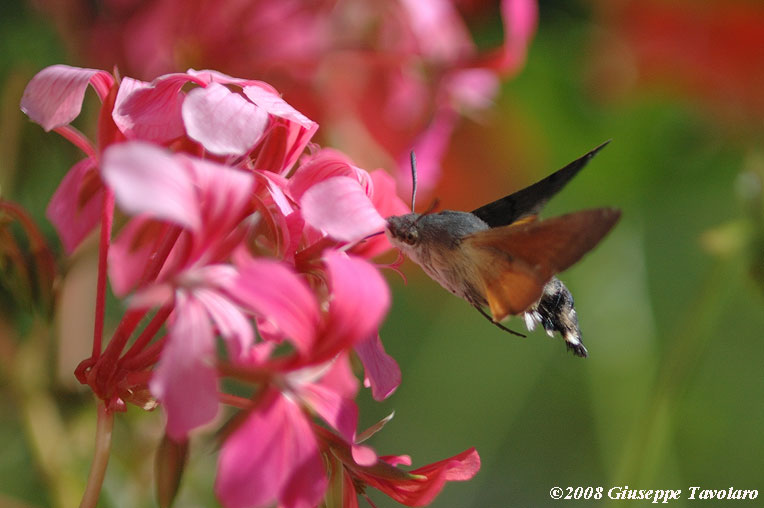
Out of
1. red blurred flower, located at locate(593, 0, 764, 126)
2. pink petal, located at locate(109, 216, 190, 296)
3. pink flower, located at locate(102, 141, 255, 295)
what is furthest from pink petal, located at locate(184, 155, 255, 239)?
red blurred flower, located at locate(593, 0, 764, 126)

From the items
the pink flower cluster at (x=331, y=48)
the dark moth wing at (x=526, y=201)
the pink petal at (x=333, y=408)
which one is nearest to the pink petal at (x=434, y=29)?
the pink flower cluster at (x=331, y=48)

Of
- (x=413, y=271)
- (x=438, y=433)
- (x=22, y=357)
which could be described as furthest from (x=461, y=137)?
(x=22, y=357)

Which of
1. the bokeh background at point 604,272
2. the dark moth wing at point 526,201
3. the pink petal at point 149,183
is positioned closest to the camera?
the pink petal at point 149,183

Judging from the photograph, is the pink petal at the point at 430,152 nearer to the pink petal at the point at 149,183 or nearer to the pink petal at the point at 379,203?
the pink petal at the point at 379,203

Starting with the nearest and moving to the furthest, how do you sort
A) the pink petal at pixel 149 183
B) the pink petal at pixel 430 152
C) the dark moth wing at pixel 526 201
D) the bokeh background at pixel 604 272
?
the pink petal at pixel 149 183 < the dark moth wing at pixel 526 201 < the pink petal at pixel 430 152 < the bokeh background at pixel 604 272

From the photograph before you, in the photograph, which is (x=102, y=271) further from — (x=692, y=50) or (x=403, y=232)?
(x=692, y=50)

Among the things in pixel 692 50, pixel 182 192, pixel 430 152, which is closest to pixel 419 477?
pixel 182 192
